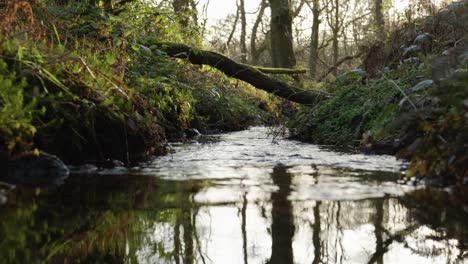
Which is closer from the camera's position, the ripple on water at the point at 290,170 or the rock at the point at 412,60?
the ripple on water at the point at 290,170

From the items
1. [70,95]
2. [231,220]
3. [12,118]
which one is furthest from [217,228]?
[70,95]

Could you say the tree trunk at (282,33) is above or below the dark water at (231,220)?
above

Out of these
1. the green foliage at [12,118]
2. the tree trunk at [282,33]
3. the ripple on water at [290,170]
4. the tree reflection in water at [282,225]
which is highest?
the tree trunk at [282,33]

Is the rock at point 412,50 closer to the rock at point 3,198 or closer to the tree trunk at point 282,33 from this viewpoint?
the rock at point 3,198

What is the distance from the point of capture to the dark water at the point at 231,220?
1.62 m

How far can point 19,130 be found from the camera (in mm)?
2939

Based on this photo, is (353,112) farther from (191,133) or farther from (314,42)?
(314,42)

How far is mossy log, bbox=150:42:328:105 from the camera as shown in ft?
25.0

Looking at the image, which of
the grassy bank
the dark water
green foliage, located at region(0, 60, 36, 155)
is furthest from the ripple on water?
green foliage, located at region(0, 60, 36, 155)

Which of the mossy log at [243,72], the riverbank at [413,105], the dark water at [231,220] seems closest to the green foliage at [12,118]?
the dark water at [231,220]

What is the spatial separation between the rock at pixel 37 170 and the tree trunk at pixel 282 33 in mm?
11245

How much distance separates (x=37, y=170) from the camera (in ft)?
10.2

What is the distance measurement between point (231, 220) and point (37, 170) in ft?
5.25

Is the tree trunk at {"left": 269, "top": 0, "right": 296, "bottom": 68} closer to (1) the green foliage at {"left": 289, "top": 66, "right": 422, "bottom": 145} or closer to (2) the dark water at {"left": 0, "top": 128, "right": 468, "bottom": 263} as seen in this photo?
(1) the green foliage at {"left": 289, "top": 66, "right": 422, "bottom": 145}
